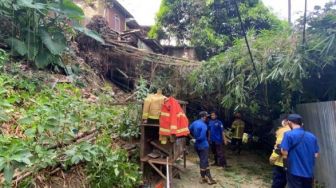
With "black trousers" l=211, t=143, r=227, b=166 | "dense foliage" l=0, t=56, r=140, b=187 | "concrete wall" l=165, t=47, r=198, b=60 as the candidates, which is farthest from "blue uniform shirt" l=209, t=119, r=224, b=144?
"concrete wall" l=165, t=47, r=198, b=60

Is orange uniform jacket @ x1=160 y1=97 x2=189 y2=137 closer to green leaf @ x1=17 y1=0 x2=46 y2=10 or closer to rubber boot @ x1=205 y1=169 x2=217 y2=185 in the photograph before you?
rubber boot @ x1=205 y1=169 x2=217 y2=185

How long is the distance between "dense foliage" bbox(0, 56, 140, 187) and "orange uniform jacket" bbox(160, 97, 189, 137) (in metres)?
0.93

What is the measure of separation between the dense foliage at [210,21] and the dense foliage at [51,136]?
451 inches

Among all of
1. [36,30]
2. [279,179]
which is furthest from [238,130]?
[36,30]

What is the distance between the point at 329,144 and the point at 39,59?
714 centimetres

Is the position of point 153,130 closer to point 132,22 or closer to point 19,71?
point 19,71

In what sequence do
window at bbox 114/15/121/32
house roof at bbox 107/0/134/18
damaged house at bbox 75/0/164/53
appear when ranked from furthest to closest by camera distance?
window at bbox 114/15/121/32 → house roof at bbox 107/0/134/18 → damaged house at bbox 75/0/164/53

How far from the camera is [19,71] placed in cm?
751

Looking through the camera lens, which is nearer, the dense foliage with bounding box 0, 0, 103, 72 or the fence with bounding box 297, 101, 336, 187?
the fence with bounding box 297, 101, 336, 187

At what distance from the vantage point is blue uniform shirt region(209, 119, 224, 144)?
29.7 ft

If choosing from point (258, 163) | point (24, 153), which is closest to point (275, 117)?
point (258, 163)

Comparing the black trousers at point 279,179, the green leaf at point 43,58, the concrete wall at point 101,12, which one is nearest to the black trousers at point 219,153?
the black trousers at point 279,179

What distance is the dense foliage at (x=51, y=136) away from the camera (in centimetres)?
375

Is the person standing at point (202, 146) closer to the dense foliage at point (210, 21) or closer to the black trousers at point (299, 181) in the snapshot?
the black trousers at point (299, 181)
